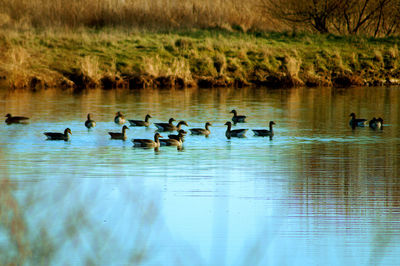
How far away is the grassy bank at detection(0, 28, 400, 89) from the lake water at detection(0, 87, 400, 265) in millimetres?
9858

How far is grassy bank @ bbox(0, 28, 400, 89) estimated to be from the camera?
127 ft

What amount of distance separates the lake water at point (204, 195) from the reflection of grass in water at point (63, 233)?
30 mm

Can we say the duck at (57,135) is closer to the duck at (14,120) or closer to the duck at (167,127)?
the duck at (14,120)

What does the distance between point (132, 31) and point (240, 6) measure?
409 inches

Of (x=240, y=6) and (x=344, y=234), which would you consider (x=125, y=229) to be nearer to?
(x=344, y=234)

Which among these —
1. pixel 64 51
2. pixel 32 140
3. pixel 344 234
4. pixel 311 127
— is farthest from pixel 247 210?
pixel 64 51

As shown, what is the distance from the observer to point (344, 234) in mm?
11867

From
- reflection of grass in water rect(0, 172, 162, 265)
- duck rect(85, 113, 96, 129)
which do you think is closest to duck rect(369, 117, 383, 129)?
duck rect(85, 113, 96, 129)

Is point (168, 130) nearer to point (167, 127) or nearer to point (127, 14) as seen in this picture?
point (167, 127)

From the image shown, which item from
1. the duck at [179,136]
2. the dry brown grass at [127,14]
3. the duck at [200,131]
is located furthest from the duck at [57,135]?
the dry brown grass at [127,14]

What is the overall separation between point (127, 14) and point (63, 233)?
127ft

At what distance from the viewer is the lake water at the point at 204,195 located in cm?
1077

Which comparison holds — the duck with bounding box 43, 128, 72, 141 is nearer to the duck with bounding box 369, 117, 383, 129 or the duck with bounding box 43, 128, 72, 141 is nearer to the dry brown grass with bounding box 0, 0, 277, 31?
the duck with bounding box 369, 117, 383, 129

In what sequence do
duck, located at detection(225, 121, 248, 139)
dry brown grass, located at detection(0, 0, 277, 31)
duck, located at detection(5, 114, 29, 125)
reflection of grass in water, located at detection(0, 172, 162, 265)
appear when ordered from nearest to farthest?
reflection of grass in water, located at detection(0, 172, 162, 265)
duck, located at detection(225, 121, 248, 139)
duck, located at detection(5, 114, 29, 125)
dry brown grass, located at detection(0, 0, 277, 31)
